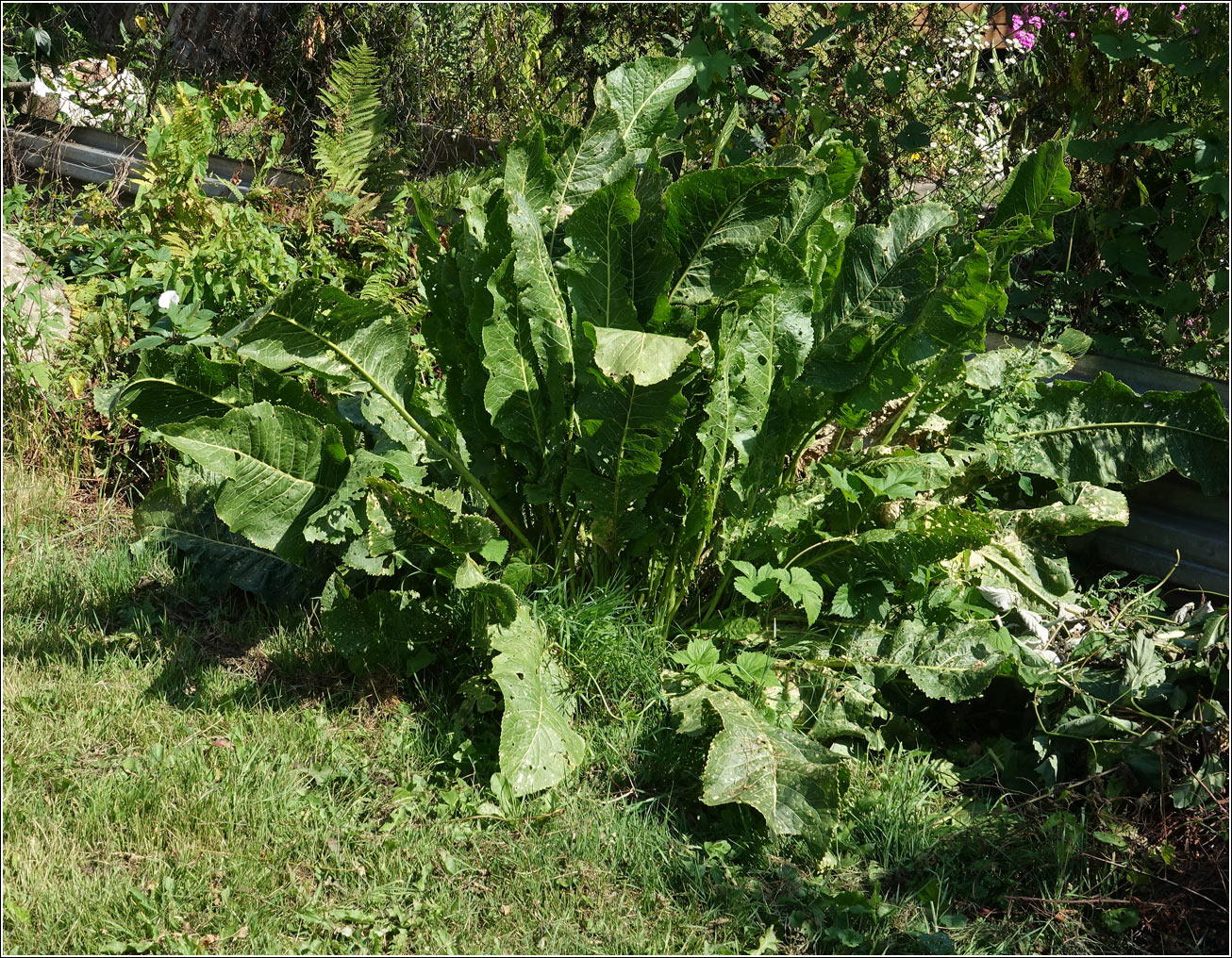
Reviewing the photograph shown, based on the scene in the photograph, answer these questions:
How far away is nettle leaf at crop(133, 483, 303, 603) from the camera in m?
3.37

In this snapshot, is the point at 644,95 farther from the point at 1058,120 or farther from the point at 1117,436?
the point at 1058,120

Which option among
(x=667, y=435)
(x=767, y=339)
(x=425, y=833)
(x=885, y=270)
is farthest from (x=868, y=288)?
(x=425, y=833)

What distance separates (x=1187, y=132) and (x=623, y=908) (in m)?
3.11

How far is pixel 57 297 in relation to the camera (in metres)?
4.49

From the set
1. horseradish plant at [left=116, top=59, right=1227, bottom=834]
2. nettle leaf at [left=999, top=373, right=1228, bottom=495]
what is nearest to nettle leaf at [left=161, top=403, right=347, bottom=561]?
horseradish plant at [left=116, top=59, right=1227, bottom=834]

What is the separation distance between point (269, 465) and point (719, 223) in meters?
1.36

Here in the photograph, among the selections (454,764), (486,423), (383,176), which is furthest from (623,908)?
(383,176)

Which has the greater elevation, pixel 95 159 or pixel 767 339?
pixel 767 339

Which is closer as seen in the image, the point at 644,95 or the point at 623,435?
the point at 623,435

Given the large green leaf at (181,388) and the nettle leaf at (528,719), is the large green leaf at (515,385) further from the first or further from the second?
the large green leaf at (181,388)

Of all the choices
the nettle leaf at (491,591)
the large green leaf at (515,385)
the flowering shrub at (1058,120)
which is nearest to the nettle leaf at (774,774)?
the nettle leaf at (491,591)

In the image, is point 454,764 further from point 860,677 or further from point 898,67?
point 898,67

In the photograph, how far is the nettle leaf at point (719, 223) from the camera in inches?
109

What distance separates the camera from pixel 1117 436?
134 inches
